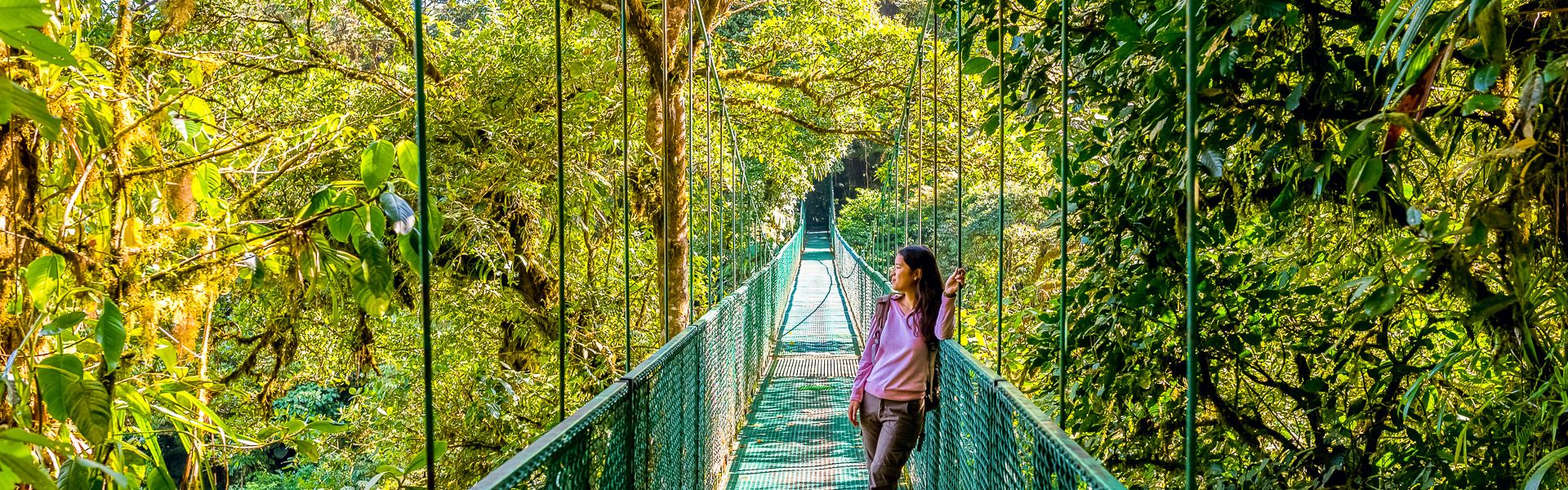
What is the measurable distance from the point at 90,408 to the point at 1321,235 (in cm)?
199

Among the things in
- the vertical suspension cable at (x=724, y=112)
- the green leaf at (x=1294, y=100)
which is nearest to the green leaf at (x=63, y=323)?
the green leaf at (x=1294, y=100)

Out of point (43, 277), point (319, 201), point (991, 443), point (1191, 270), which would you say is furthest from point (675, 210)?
point (1191, 270)

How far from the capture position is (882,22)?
7719 millimetres

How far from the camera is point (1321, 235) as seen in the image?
1.86m

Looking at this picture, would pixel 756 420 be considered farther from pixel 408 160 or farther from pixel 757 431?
pixel 408 160

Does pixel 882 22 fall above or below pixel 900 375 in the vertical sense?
above

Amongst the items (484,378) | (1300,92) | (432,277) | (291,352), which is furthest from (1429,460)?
(291,352)

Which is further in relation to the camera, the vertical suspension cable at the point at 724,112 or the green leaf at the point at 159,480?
the vertical suspension cable at the point at 724,112

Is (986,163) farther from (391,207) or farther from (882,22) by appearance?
(391,207)

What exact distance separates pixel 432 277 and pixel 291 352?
1309 mm

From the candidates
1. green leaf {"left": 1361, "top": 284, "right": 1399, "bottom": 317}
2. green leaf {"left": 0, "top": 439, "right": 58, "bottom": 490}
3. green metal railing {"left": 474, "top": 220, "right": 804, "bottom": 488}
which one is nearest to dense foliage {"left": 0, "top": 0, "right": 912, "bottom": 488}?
green leaf {"left": 0, "top": 439, "right": 58, "bottom": 490}

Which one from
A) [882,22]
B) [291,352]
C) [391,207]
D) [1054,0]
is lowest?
[291,352]

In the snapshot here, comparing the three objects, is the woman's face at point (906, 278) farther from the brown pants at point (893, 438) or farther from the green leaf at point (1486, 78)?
the green leaf at point (1486, 78)

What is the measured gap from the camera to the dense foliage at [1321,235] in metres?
1.23
